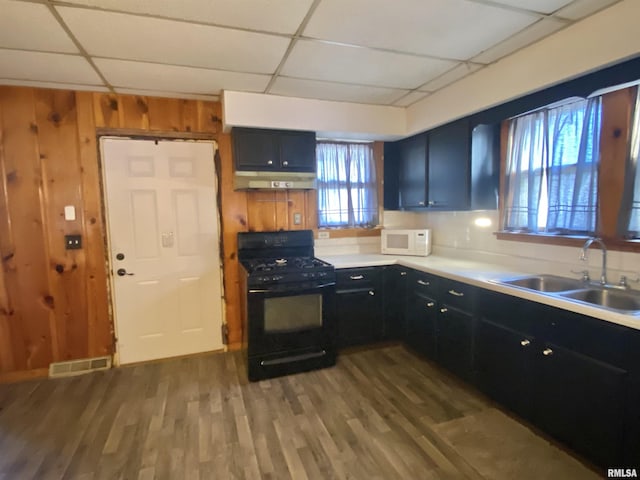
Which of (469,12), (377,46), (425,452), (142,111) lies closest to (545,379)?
(425,452)

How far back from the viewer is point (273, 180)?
315 cm

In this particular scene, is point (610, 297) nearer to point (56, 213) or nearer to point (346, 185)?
point (346, 185)

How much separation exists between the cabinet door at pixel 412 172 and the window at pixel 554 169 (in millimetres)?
804

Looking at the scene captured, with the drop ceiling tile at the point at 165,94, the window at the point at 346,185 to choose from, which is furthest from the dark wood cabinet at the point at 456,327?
the drop ceiling tile at the point at 165,94

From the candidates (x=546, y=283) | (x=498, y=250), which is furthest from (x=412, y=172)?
(x=546, y=283)

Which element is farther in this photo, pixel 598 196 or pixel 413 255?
pixel 413 255

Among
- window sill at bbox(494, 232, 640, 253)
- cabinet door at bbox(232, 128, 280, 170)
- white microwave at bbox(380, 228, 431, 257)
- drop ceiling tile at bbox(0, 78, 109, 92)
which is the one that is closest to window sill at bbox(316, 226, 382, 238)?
white microwave at bbox(380, 228, 431, 257)

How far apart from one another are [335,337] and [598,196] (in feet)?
7.38

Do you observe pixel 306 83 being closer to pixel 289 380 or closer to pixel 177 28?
pixel 177 28

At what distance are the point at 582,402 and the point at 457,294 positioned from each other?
100cm

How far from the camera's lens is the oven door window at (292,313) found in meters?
2.85

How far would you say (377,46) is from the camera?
2.18 metres

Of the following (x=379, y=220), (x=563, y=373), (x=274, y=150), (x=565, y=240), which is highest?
(x=274, y=150)

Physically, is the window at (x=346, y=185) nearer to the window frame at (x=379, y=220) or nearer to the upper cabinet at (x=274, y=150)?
the window frame at (x=379, y=220)
